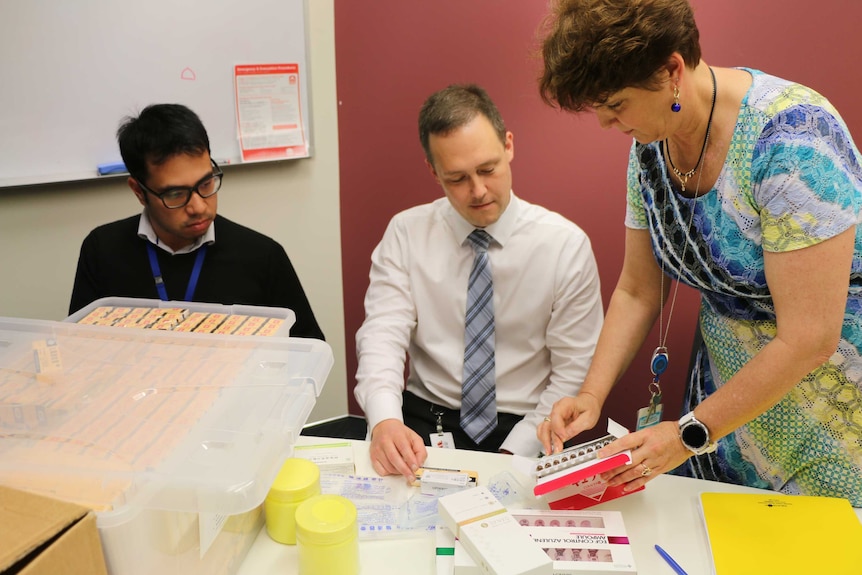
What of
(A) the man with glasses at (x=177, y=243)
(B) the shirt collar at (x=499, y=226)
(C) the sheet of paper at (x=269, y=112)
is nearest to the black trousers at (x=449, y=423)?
(A) the man with glasses at (x=177, y=243)

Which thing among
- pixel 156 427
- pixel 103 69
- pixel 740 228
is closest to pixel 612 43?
pixel 740 228

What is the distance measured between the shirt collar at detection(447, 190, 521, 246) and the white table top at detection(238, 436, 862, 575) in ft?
2.31

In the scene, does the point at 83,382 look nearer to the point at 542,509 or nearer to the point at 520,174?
the point at 542,509

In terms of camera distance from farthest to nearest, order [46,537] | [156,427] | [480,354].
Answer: [480,354] < [156,427] < [46,537]

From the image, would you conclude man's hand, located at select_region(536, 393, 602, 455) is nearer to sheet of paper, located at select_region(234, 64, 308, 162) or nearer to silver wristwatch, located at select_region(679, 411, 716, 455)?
silver wristwatch, located at select_region(679, 411, 716, 455)

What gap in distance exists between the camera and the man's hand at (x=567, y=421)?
1.22 m

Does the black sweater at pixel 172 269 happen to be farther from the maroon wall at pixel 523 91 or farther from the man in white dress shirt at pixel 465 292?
the maroon wall at pixel 523 91

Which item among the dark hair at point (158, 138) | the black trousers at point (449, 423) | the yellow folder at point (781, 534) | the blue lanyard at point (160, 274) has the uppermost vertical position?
the dark hair at point (158, 138)

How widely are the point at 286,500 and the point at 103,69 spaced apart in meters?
1.37

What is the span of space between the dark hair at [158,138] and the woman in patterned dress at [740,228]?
0.96m

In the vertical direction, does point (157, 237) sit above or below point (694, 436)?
above

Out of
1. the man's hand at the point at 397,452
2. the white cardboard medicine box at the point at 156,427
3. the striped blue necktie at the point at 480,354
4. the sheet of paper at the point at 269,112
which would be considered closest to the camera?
the white cardboard medicine box at the point at 156,427

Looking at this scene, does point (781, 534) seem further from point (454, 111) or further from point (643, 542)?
point (454, 111)

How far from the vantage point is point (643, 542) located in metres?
1.03
